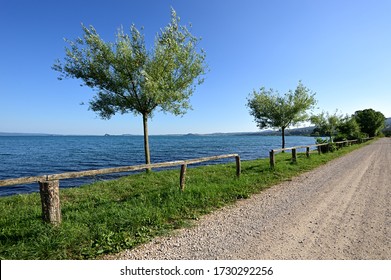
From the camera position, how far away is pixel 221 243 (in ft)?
16.6

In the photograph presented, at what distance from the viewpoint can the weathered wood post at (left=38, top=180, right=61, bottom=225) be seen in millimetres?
5586

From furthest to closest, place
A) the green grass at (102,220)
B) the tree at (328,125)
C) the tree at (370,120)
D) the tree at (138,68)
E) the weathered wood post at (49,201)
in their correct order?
the tree at (370,120)
the tree at (328,125)
the tree at (138,68)
the weathered wood post at (49,201)
the green grass at (102,220)

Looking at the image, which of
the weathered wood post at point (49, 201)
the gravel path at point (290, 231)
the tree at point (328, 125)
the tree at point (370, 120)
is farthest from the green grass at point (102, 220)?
the tree at point (370, 120)

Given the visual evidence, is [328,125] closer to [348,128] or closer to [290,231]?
[348,128]

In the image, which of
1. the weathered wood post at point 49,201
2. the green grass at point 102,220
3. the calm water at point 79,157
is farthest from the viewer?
the calm water at point 79,157

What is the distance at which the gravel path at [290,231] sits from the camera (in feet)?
15.1

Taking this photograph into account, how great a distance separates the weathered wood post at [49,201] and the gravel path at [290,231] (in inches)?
89.8

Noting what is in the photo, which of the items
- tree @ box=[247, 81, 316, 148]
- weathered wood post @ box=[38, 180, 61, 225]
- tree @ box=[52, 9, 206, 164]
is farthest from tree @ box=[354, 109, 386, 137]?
weathered wood post @ box=[38, 180, 61, 225]

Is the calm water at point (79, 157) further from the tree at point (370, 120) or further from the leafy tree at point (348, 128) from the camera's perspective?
the tree at point (370, 120)

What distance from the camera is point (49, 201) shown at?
18.4 ft

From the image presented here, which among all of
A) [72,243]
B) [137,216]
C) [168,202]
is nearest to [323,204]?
[168,202]

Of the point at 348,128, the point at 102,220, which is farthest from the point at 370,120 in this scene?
the point at 102,220

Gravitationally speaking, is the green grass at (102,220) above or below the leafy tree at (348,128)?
below
